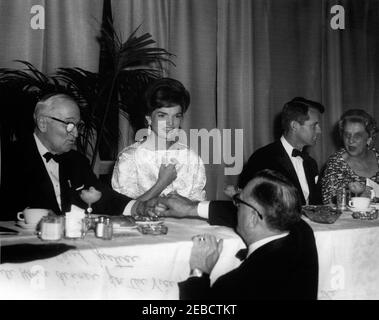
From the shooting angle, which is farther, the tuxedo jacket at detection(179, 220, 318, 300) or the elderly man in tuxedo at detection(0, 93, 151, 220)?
the elderly man in tuxedo at detection(0, 93, 151, 220)

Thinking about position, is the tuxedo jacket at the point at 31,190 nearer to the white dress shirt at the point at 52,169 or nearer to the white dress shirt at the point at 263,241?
the white dress shirt at the point at 52,169

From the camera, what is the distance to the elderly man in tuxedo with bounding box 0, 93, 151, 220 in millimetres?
2850

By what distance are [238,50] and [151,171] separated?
243 cm

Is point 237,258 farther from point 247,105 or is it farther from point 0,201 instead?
point 247,105

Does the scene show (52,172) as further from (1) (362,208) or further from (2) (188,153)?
(1) (362,208)

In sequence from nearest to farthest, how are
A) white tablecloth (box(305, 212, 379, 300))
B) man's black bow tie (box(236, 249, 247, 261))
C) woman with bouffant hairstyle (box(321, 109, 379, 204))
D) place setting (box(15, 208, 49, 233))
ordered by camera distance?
man's black bow tie (box(236, 249, 247, 261))
place setting (box(15, 208, 49, 233))
white tablecloth (box(305, 212, 379, 300))
woman with bouffant hairstyle (box(321, 109, 379, 204))

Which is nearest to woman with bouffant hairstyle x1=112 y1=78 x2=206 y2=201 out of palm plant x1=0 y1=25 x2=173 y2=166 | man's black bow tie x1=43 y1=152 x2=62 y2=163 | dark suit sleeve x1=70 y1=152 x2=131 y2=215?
dark suit sleeve x1=70 y1=152 x2=131 y2=215

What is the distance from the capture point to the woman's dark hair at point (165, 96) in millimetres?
3369

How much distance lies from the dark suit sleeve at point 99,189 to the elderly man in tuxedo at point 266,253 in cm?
91

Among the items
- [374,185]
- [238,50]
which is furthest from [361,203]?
[238,50]

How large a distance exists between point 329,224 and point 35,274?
4.96 feet

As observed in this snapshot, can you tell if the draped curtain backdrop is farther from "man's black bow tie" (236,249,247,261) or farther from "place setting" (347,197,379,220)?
"man's black bow tie" (236,249,247,261)

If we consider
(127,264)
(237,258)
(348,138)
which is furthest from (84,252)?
→ (348,138)

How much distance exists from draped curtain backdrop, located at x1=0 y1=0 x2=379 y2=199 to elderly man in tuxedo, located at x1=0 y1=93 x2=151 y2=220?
1596mm
